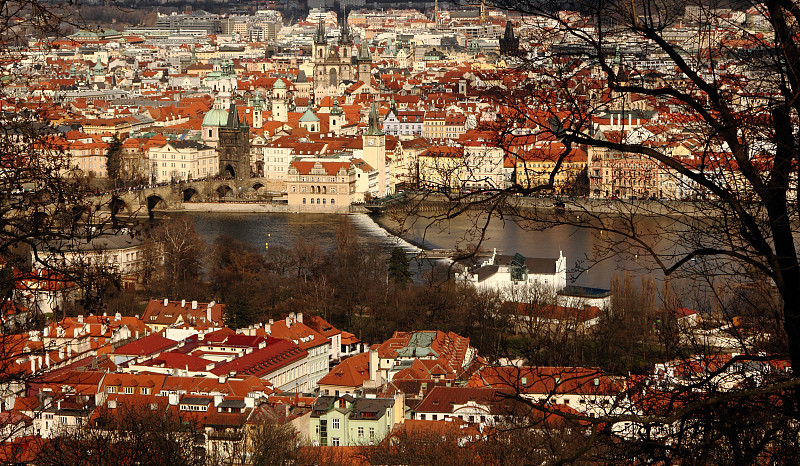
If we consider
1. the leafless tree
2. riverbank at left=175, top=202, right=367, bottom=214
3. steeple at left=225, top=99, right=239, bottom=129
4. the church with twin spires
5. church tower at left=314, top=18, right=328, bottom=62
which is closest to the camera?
the leafless tree

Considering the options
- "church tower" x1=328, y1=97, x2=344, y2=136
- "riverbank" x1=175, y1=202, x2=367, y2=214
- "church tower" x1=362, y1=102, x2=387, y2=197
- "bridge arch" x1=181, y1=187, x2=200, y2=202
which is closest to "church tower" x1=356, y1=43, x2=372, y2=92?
"church tower" x1=328, y1=97, x2=344, y2=136

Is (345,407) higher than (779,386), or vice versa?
(779,386)

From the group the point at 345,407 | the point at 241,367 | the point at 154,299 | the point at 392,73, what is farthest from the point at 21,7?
the point at 392,73

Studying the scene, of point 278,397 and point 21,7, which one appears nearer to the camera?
point 21,7

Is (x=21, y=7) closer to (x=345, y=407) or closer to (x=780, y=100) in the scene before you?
(x=780, y=100)

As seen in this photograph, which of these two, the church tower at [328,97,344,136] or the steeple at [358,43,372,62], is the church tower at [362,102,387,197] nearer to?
the church tower at [328,97,344,136]

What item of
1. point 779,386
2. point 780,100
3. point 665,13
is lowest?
point 779,386
